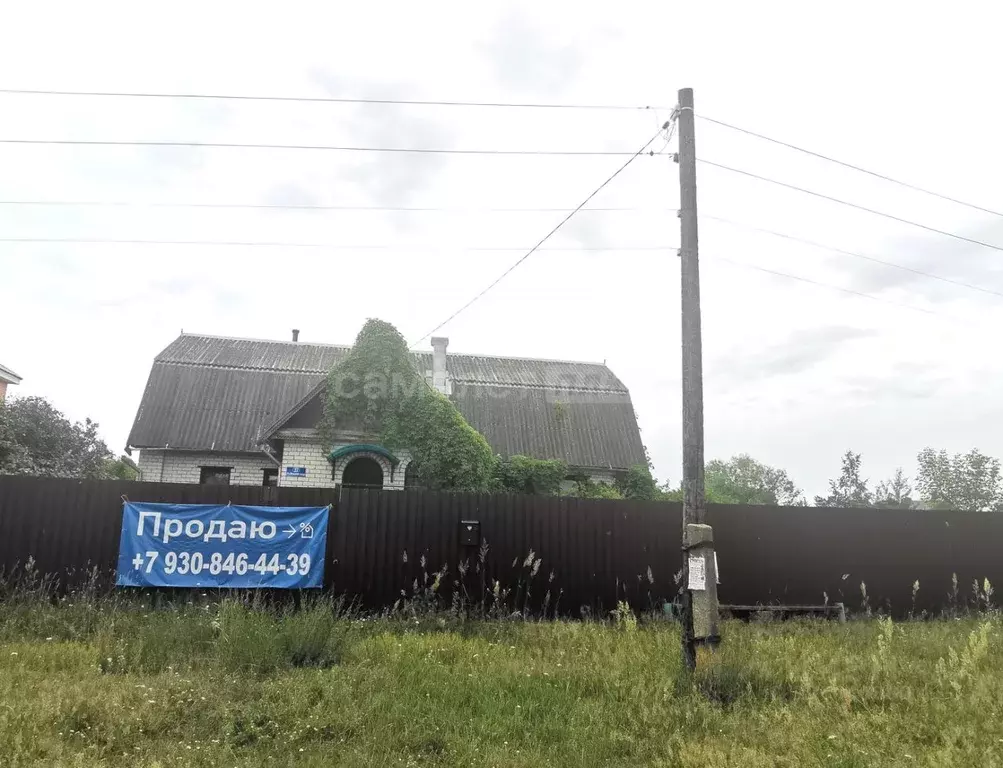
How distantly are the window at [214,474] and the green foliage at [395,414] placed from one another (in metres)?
7.34

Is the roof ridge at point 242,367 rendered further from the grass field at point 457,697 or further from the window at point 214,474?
the grass field at point 457,697

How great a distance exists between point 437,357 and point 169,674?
20.7 m

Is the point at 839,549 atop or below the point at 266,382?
below

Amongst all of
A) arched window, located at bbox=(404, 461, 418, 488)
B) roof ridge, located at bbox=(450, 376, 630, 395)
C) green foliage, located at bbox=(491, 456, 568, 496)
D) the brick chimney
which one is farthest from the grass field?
roof ridge, located at bbox=(450, 376, 630, 395)

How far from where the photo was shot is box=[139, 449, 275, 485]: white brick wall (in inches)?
922

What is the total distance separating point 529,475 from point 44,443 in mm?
15151

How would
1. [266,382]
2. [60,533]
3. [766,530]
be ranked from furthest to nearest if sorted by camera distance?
[266,382] < [766,530] < [60,533]

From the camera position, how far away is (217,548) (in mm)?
10391

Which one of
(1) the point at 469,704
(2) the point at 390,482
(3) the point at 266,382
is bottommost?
(1) the point at 469,704

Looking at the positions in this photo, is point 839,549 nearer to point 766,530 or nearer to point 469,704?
point 766,530

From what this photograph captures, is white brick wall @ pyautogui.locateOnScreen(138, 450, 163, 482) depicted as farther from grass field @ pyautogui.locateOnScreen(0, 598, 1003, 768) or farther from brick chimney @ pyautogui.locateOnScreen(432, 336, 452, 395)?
grass field @ pyautogui.locateOnScreen(0, 598, 1003, 768)

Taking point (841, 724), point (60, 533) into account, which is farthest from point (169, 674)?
point (841, 724)

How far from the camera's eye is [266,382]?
26.9 meters

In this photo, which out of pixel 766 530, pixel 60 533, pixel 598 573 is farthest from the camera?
pixel 766 530
